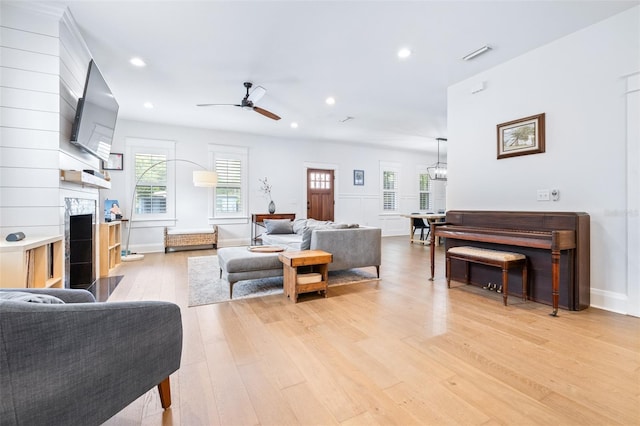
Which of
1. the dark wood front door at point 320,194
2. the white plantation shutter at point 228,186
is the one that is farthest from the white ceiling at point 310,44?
the dark wood front door at point 320,194

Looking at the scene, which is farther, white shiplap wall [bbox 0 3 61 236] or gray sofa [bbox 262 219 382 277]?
gray sofa [bbox 262 219 382 277]

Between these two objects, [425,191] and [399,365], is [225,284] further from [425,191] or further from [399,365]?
[425,191]

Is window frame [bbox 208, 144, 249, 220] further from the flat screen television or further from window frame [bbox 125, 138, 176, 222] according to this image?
the flat screen television

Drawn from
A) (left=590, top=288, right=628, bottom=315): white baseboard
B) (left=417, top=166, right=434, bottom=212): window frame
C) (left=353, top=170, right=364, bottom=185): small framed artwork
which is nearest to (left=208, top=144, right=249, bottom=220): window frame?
(left=353, top=170, right=364, bottom=185): small framed artwork

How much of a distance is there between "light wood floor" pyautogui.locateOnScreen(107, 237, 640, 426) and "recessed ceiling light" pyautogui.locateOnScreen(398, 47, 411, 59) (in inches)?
111

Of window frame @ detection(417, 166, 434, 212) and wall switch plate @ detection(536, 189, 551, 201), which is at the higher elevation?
window frame @ detection(417, 166, 434, 212)

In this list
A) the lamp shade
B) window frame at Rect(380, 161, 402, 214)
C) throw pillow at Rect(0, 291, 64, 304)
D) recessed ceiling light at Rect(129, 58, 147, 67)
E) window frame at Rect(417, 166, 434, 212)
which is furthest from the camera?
window frame at Rect(417, 166, 434, 212)

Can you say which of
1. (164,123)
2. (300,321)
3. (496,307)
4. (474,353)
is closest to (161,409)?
(300,321)

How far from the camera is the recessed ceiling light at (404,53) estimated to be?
3236mm

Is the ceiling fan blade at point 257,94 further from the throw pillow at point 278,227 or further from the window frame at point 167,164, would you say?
the window frame at point 167,164

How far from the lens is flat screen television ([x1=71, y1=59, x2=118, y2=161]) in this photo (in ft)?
A: 9.04

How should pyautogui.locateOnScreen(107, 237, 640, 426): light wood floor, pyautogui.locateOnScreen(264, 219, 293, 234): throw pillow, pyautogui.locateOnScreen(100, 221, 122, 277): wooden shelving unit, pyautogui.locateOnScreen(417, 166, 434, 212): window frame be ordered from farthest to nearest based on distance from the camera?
1. pyautogui.locateOnScreen(417, 166, 434, 212): window frame
2. pyautogui.locateOnScreen(264, 219, 293, 234): throw pillow
3. pyautogui.locateOnScreen(100, 221, 122, 277): wooden shelving unit
4. pyautogui.locateOnScreen(107, 237, 640, 426): light wood floor

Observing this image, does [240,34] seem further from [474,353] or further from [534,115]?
[474,353]

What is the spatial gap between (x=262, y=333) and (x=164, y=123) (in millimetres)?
5799
